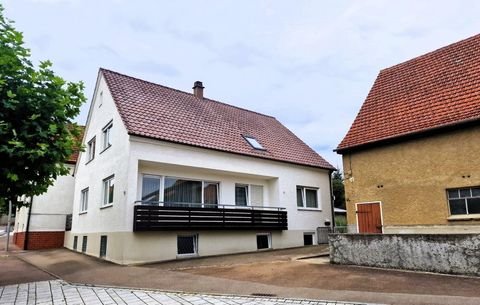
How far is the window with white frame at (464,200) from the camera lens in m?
12.1

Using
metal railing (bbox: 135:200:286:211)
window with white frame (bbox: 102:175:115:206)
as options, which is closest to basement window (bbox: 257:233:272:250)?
metal railing (bbox: 135:200:286:211)

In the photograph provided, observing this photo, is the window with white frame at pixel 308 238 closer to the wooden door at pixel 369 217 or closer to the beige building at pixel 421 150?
the beige building at pixel 421 150

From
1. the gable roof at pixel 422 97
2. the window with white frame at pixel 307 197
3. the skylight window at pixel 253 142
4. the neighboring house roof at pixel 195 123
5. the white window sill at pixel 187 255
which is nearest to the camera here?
the gable roof at pixel 422 97

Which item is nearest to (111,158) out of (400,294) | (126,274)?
(126,274)

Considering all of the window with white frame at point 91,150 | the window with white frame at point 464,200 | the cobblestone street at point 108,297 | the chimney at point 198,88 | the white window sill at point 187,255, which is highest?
the chimney at point 198,88

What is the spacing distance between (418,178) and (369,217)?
255cm

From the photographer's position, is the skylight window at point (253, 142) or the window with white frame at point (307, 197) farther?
the window with white frame at point (307, 197)

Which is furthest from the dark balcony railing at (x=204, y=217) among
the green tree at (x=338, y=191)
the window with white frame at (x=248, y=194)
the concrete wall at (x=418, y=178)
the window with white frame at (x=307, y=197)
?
the green tree at (x=338, y=191)

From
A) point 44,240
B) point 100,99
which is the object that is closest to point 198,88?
point 100,99

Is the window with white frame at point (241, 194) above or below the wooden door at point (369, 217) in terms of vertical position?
above

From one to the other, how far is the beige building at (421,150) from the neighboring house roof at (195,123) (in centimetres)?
454

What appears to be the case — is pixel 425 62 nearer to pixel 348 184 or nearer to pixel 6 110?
Result: pixel 348 184

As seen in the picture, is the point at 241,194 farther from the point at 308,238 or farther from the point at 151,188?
the point at 151,188

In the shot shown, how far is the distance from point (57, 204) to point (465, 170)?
21.9 meters
